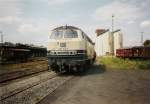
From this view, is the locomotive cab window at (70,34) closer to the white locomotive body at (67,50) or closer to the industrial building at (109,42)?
the white locomotive body at (67,50)

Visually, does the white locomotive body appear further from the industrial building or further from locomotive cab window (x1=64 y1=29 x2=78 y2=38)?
the industrial building

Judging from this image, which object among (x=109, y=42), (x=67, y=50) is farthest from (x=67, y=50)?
(x=109, y=42)

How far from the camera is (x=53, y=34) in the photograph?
1653cm

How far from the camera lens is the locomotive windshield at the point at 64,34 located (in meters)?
16.1

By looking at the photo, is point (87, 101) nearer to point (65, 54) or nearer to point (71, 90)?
point (71, 90)

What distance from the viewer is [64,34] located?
16281mm

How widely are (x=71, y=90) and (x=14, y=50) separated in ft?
71.5

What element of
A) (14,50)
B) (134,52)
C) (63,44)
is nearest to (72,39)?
(63,44)

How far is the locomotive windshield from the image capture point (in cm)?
1609

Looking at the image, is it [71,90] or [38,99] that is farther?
[71,90]

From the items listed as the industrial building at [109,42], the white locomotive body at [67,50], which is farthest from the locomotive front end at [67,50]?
the industrial building at [109,42]

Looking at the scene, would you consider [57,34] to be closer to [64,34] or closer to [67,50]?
[64,34]

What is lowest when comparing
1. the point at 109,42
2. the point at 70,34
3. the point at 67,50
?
the point at 67,50

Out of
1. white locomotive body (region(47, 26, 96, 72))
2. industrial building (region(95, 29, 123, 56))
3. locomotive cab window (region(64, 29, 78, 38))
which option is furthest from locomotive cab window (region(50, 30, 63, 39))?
industrial building (region(95, 29, 123, 56))
